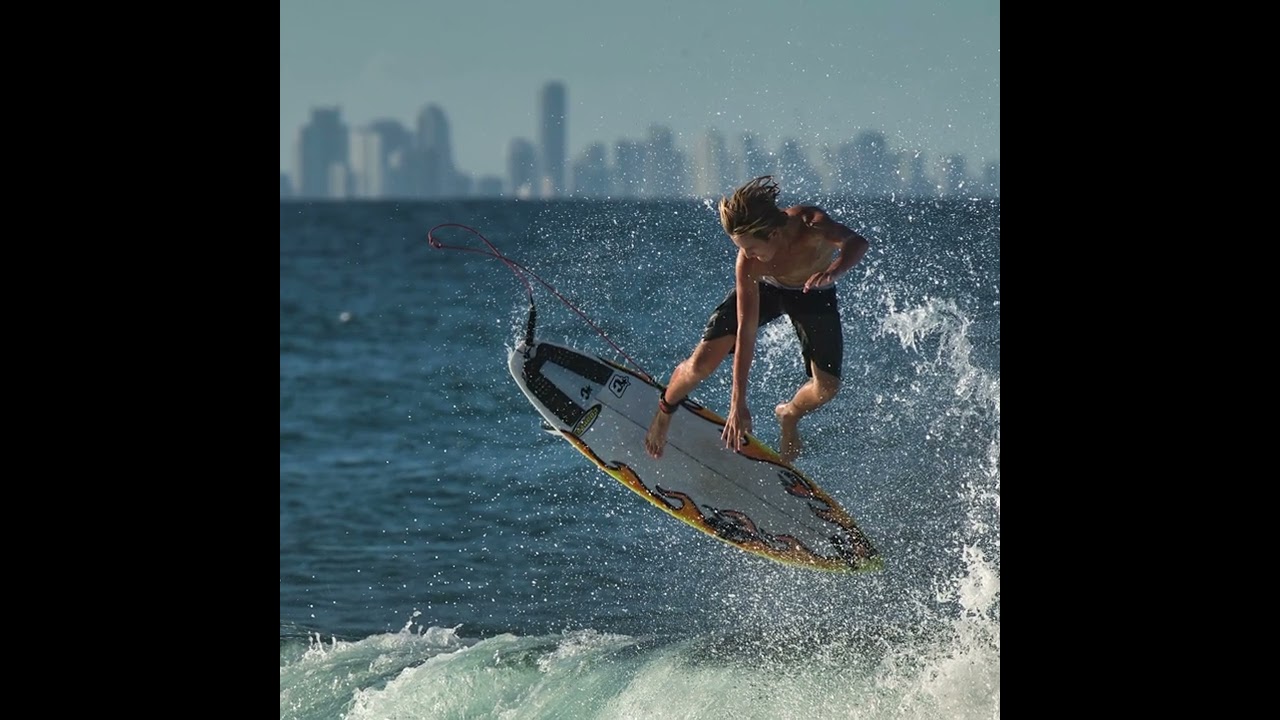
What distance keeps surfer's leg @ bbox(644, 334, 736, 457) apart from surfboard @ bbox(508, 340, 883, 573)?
0.13ft

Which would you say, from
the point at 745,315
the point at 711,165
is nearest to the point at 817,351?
the point at 745,315

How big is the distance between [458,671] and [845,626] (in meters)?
1.71

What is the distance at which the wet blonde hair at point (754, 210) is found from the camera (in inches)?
186

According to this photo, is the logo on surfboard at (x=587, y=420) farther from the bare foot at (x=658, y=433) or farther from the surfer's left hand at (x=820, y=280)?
the surfer's left hand at (x=820, y=280)

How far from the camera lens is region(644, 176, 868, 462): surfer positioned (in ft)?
15.7

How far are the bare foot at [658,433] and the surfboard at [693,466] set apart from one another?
0.09 ft

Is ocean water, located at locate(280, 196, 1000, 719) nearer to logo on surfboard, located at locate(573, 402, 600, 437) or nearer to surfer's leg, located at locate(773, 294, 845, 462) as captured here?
logo on surfboard, located at locate(573, 402, 600, 437)

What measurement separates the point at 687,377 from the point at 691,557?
6.84ft

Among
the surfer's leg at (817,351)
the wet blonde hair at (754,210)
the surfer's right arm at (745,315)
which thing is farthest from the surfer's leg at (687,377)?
the wet blonde hair at (754,210)

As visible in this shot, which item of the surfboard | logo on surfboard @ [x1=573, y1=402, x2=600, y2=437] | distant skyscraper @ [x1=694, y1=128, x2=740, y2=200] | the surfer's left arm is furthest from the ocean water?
the surfer's left arm
